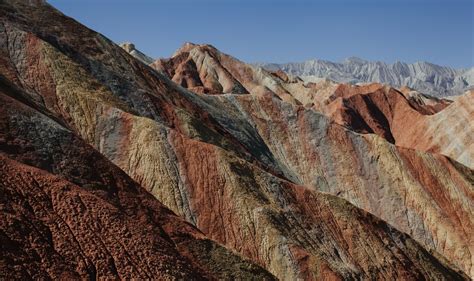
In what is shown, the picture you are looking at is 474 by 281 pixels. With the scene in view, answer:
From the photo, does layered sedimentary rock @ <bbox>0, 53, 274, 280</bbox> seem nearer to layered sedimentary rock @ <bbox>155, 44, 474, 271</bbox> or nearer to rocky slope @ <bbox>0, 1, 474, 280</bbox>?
rocky slope @ <bbox>0, 1, 474, 280</bbox>

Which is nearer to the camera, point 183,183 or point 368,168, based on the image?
point 183,183

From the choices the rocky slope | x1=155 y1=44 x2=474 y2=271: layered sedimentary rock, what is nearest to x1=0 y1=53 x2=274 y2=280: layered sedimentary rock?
the rocky slope

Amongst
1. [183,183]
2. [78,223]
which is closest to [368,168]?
[183,183]

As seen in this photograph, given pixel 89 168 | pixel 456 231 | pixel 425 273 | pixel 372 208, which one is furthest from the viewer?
pixel 372 208

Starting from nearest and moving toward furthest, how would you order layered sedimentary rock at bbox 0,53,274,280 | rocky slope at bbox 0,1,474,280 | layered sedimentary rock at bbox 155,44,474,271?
layered sedimentary rock at bbox 0,53,274,280
rocky slope at bbox 0,1,474,280
layered sedimentary rock at bbox 155,44,474,271

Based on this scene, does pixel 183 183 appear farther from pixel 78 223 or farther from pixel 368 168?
pixel 368 168

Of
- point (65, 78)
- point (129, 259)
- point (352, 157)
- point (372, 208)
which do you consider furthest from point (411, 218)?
point (129, 259)

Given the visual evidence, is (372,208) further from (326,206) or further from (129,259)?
(129,259)

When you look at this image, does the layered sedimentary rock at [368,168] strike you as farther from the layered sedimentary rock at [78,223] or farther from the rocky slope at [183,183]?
the layered sedimentary rock at [78,223]
